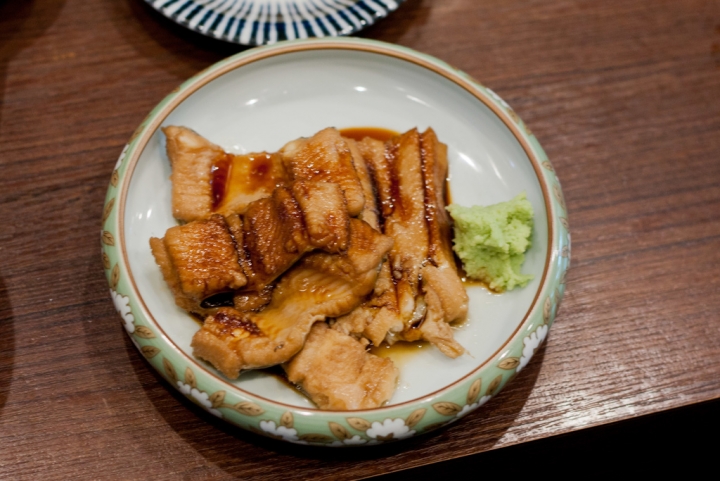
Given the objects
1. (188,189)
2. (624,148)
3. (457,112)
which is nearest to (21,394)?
(188,189)

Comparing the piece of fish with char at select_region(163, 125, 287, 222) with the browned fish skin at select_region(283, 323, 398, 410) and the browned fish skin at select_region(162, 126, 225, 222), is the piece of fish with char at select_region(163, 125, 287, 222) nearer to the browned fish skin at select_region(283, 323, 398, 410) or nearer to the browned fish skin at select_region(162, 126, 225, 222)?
the browned fish skin at select_region(162, 126, 225, 222)

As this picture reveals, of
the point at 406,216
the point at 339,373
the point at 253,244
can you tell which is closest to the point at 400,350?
the point at 339,373

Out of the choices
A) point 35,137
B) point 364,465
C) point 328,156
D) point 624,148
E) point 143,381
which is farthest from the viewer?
point 624,148

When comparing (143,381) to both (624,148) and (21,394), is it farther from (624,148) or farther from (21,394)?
(624,148)

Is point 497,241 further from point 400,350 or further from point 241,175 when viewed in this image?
point 241,175

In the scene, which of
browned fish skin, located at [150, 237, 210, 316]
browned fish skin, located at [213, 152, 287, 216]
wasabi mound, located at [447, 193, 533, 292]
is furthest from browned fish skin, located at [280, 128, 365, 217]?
browned fish skin, located at [150, 237, 210, 316]
